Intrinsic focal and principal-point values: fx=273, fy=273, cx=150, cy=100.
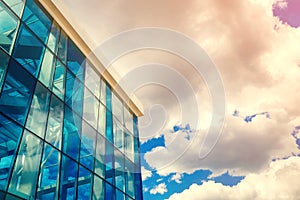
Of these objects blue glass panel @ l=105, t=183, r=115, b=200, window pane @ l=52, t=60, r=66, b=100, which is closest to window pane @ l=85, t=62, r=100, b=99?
window pane @ l=52, t=60, r=66, b=100

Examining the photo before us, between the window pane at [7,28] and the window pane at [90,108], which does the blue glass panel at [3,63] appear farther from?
the window pane at [90,108]

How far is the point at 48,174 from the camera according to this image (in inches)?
432

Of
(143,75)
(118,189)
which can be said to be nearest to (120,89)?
(143,75)

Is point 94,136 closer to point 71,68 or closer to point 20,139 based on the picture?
point 71,68

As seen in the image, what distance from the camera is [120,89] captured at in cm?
2092

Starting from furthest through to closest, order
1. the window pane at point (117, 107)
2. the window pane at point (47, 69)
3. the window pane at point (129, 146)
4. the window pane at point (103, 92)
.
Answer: the window pane at point (129, 146) < the window pane at point (117, 107) < the window pane at point (103, 92) < the window pane at point (47, 69)

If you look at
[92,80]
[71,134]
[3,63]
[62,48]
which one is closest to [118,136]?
[92,80]

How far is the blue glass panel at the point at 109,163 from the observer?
16.2m

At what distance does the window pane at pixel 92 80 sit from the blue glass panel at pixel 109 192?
A: 5.62 m

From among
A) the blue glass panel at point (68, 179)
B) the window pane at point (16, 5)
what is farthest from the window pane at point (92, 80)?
the window pane at point (16, 5)

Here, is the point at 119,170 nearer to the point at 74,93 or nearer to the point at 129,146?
the point at 129,146

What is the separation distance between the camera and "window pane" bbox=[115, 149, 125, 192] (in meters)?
17.2

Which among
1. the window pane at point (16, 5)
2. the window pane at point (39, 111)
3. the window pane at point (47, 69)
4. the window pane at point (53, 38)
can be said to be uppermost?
the window pane at point (53, 38)

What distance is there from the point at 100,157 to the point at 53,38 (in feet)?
23.2
